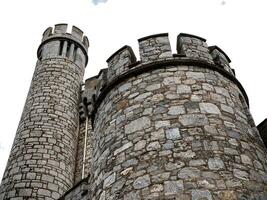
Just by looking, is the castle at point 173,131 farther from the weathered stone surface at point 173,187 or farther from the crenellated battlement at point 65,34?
the crenellated battlement at point 65,34

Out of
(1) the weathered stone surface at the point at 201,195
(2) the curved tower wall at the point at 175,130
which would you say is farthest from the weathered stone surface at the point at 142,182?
(1) the weathered stone surface at the point at 201,195

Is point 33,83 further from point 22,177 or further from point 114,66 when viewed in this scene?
point 114,66

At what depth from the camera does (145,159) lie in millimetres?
4336

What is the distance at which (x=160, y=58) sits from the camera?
18.7 feet

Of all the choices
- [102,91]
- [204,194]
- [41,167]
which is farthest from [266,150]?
[41,167]

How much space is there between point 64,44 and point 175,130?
1044cm

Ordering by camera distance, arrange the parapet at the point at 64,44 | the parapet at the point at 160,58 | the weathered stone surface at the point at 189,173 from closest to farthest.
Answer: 1. the weathered stone surface at the point at 189,173
2. the parapet at the point at 160,58
3. the parapet at the point at 64,44

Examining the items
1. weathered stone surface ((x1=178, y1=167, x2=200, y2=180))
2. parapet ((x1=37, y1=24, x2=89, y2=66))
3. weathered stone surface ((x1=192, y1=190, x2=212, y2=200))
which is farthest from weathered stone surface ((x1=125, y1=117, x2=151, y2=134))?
parapet ((x1=37, y1=24, x2=89, y2=66))

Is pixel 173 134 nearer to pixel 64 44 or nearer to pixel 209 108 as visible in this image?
pixel 209 108

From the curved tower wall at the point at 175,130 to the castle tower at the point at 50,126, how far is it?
Answer: 4.00 metres

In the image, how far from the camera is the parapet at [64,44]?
1376cm

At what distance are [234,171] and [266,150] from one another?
120cm

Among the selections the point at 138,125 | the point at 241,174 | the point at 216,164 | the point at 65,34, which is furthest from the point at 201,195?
the point at 65,34

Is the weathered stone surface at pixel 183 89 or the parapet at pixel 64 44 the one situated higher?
the parapet at pixel 64 44
